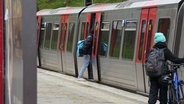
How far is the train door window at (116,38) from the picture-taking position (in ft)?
49.1

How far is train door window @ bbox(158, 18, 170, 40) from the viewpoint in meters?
11.9

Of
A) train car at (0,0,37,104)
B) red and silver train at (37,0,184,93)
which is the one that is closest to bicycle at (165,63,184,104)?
red and silver train at (37,0,184,93)

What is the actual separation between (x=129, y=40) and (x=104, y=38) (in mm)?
2187

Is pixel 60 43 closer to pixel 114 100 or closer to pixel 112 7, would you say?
pixel 112 7

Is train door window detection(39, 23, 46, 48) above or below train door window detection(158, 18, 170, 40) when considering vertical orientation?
below

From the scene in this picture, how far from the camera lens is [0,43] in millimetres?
4480

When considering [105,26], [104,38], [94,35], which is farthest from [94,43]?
[105,26]

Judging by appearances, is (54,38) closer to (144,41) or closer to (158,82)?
(144,41)

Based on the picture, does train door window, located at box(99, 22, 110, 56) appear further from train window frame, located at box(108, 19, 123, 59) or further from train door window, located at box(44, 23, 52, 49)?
train door window, located at box(44, 23, 52, 49)

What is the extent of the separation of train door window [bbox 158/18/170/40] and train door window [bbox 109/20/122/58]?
8.92 feet

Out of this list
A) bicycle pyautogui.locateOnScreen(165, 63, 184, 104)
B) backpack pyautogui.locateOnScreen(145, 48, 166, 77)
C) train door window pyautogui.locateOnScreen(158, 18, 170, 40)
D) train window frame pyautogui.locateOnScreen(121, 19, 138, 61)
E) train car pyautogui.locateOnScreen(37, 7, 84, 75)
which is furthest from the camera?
train car pyautogui.locateOnScreen(37, 7, 84, 75)

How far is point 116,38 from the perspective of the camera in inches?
599

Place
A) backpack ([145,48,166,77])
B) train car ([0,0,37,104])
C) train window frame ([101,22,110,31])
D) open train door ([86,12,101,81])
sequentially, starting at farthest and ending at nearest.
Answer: open train door ([86,12,101,81])
train window frame ([101,22,110,31])
backpack ([145,48,166,77])
train car ([0,0,37,104])

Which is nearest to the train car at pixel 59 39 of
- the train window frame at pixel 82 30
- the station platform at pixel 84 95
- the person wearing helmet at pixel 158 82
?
the train window frame at pixel 82 30
